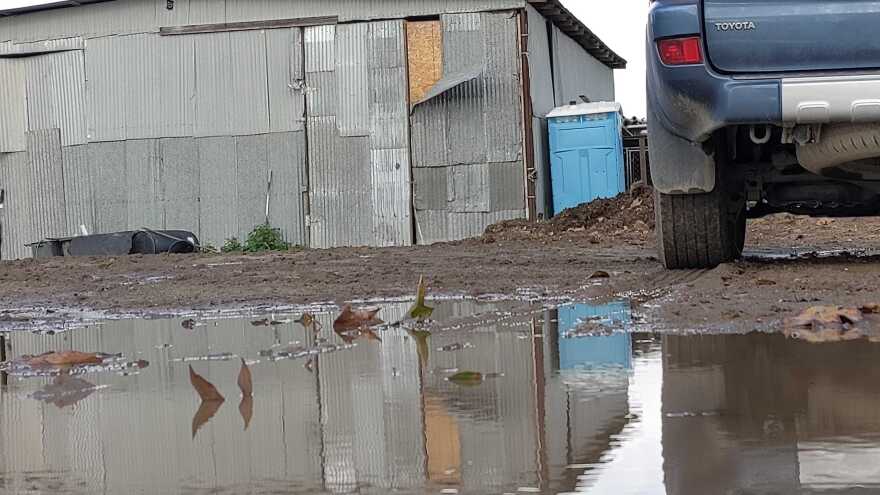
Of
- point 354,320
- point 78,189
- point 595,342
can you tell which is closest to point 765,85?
point 595,342

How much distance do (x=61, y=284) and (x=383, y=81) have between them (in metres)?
10.7

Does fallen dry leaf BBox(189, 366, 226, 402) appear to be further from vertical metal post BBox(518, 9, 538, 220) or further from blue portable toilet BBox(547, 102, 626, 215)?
blue portable toilet BBox(547, 102, 626, 215)

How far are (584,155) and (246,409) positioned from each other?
716 inches

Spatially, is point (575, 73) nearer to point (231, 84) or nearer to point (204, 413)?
point (231, 84)

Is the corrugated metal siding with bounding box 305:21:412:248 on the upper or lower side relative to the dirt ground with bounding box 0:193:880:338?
upper

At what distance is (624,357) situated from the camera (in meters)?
4.55

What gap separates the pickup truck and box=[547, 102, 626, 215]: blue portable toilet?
1401 cm

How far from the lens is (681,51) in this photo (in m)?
6.70

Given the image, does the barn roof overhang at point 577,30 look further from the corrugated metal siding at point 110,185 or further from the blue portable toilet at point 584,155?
the corrugated metal siding at point 110,185

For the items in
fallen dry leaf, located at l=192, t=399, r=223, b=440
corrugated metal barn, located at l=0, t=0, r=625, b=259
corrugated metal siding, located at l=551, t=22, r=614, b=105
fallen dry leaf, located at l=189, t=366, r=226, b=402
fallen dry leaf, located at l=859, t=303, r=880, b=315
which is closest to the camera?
fallen dry leaf, located at l=192, t=399, r=223, b=440

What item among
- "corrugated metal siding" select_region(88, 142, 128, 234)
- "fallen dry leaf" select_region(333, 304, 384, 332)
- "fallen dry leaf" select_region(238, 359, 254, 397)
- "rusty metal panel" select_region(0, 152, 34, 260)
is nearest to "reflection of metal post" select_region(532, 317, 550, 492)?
"fallen dry leaf" select_region(333, 304, 384, 332)

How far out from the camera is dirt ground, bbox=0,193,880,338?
6016 millimetres

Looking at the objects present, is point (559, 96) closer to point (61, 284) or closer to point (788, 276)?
point (61, 284)

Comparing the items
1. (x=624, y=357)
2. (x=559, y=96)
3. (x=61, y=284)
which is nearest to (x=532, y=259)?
(x=61, y=284)
